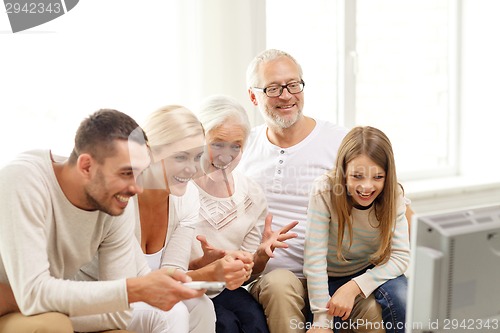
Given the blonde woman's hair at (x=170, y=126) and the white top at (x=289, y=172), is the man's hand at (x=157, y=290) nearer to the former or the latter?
the blonde woman's hair at (x=170, y=126)

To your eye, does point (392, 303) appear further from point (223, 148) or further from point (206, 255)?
point (223, 148)

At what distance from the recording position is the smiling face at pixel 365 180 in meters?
1.87

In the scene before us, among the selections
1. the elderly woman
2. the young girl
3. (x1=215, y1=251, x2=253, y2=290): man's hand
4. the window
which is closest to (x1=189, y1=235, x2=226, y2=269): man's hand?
the elderly woman

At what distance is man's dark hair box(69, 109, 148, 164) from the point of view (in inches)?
55.9

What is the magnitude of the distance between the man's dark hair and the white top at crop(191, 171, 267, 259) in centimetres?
42

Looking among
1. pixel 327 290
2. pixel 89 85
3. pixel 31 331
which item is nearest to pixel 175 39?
pixel 89 85

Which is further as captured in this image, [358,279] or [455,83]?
[455,83]

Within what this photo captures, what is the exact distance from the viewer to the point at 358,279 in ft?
6.32

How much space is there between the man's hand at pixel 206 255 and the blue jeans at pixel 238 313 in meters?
0.17

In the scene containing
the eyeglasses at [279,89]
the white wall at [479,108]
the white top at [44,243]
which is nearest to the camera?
the white top at [44,243]

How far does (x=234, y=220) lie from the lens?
6.21 feet

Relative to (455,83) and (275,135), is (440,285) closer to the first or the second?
(275,135)

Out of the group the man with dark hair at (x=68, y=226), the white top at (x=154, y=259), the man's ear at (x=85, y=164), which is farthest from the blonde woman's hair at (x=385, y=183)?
the man's ear at (x=85, y=164)

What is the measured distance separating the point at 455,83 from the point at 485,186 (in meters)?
0.65
